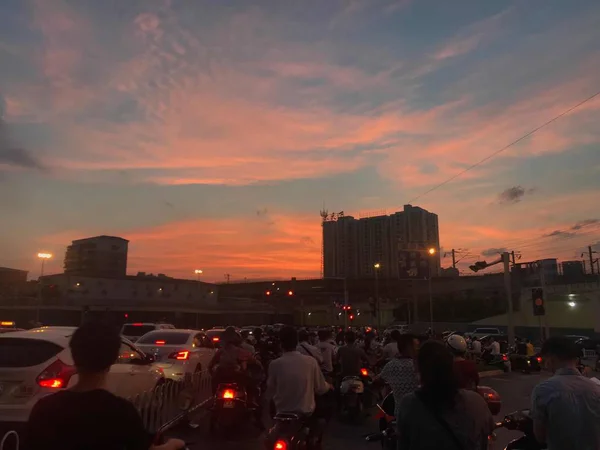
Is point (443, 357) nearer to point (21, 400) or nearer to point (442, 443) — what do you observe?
point (442, 443)

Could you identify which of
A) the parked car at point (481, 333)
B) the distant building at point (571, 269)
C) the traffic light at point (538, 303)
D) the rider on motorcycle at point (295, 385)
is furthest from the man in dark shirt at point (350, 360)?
the distant building at point (571, 269)

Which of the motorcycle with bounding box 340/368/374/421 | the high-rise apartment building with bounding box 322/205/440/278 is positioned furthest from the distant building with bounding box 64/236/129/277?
the motorcycle with bounding box 340/368/374/421

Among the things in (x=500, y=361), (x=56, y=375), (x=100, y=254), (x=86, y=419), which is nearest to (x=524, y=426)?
(x=86, y=419)

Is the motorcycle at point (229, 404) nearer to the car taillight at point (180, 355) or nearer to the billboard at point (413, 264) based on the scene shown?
the car taillight at point (180, 355)

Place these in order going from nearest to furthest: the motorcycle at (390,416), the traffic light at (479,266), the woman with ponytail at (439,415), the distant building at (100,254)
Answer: the woman with ponytail at (439,415)
the motorcycle at (390,416)
the traffic light at (479,266)
the distant building at (100,254)

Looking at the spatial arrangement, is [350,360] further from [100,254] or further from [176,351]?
[100,254]

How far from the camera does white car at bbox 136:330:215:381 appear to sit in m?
13.0

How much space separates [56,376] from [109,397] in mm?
5507

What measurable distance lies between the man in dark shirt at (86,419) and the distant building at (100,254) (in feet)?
405

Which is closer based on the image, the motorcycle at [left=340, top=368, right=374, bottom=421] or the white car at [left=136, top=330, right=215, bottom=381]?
the motorcycle at [left=340, top=368, right=374, bottom=421]

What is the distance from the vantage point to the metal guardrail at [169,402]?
25.8 ft

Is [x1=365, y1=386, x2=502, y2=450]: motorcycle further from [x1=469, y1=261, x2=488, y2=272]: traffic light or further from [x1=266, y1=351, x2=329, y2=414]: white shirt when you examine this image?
[x1=469, y1=261, x2=488, y2=272]: traffic light

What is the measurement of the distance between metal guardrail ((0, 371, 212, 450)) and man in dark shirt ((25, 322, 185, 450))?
3795mm

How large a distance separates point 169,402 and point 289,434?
15.2 ft
